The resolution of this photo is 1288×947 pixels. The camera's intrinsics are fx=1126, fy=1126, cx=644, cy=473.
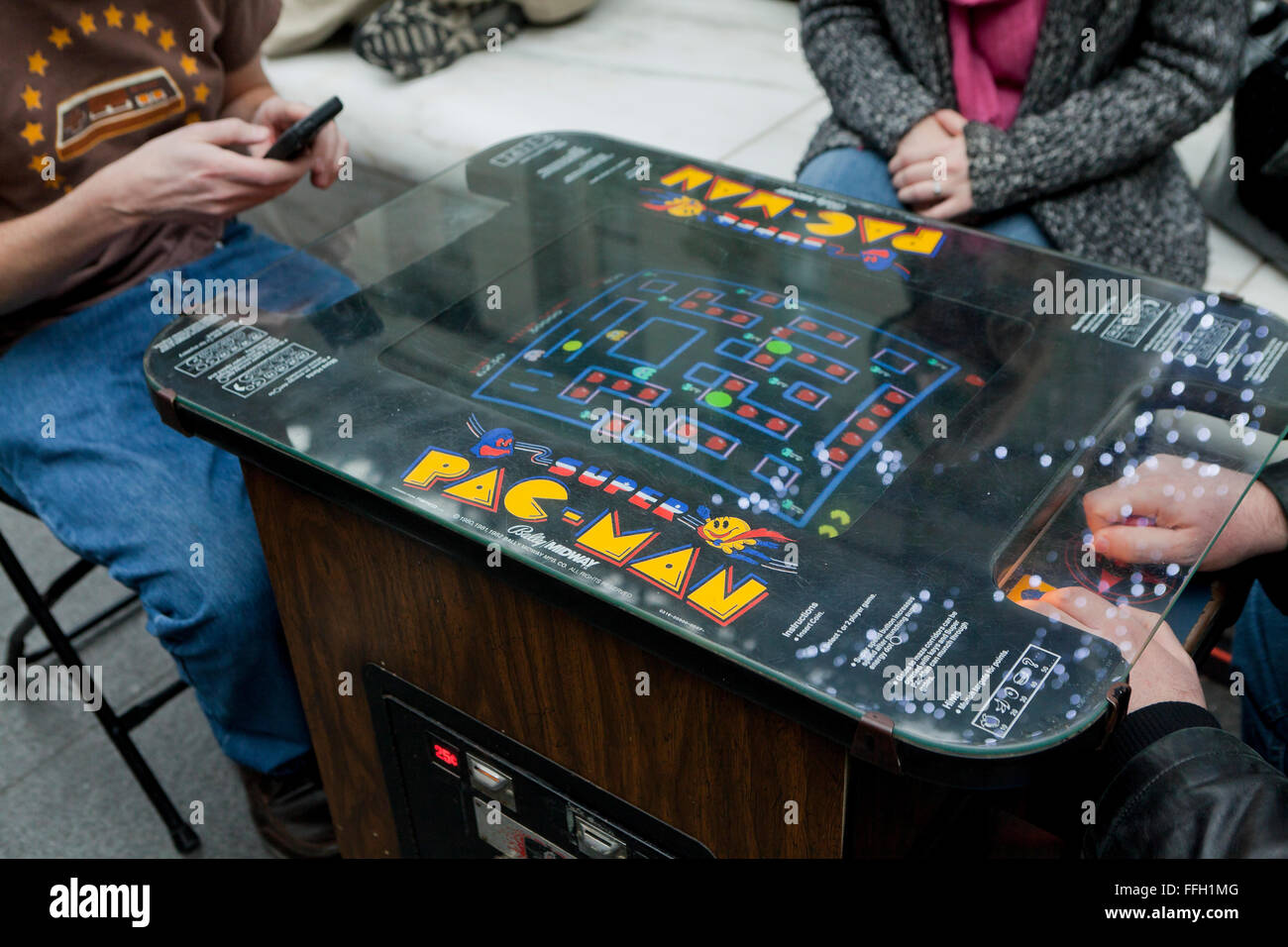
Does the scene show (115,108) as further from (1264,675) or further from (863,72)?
(1264,675)

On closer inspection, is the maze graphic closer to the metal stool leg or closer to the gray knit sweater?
the gray knit sweater

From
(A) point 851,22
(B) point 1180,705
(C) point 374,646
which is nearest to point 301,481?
(C) point 374,646

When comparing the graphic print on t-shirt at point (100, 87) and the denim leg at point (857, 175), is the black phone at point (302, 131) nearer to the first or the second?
the graphic print on t-shirt at point (100, 87)

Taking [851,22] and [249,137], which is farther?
[851,22]

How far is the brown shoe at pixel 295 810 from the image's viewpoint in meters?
1.28

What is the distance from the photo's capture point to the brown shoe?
4.21 ft

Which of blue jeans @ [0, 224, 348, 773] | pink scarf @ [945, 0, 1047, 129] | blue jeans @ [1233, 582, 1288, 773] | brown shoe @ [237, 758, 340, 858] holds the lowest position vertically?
brown shoe @ [237, 758, 340, 858]

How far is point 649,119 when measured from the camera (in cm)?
195

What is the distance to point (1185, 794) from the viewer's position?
0.71 meters

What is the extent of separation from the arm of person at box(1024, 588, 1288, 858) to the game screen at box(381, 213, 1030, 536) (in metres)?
0.18

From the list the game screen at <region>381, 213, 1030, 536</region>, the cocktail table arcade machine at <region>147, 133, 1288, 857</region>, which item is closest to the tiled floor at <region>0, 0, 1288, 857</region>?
the cocktail table arcade machine at <region>147, 133, 1288, 857</region>

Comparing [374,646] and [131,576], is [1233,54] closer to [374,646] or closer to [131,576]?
[374,646]
